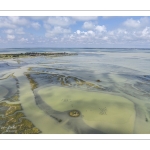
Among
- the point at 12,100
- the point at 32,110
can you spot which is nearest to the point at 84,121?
the point at 32,110

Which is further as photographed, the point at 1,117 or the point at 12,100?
the point at 12,100

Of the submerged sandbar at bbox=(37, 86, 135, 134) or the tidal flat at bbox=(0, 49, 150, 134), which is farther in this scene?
the submerged sandbar at bbox=(37, 86, 135, 134)

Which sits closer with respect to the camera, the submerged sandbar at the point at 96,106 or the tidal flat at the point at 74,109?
the tidal flat at the point at 74,109

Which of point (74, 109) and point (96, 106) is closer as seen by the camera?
point (74, 109)

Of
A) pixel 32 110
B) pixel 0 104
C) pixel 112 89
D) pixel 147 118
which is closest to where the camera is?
pixel 147 118
